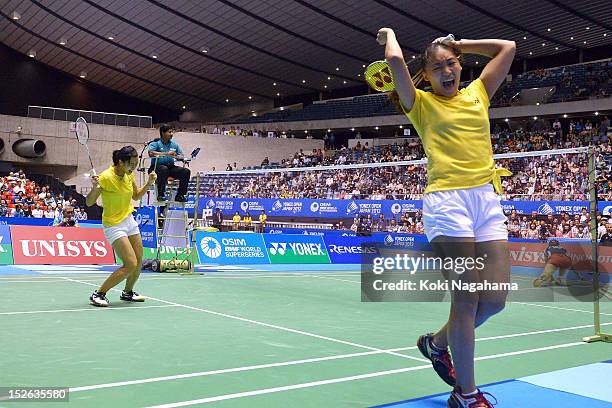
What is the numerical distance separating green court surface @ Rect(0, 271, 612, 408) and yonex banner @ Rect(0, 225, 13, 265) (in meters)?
4.29

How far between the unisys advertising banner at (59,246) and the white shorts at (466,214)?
1298 centimetres

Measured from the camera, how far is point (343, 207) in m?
25.5

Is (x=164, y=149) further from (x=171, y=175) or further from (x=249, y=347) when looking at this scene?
(x=249, y=347)

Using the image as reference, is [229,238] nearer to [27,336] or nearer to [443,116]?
[27,336]

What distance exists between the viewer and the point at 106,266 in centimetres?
1476

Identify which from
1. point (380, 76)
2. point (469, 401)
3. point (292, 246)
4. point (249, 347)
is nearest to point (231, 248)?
point (292, 246)

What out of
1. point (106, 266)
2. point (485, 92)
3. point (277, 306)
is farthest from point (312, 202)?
point (485, 92)

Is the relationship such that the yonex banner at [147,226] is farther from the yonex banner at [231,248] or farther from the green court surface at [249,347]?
the green court surface at [249,347]

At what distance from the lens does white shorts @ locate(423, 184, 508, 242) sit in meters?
3.46

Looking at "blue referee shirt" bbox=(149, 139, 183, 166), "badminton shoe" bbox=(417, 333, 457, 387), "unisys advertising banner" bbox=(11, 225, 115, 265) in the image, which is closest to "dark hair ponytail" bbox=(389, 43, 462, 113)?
"badminton shoe" bbox=(417, 333, 457, 387)

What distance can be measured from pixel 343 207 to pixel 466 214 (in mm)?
22061

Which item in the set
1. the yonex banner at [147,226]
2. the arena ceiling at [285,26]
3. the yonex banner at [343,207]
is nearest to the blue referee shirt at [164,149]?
the yonex banner at [147,226]

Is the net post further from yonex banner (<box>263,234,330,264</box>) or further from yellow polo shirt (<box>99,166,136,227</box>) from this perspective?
yonex banner (<box>263,234,330,264</box>)

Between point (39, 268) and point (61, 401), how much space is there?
35.8ft
